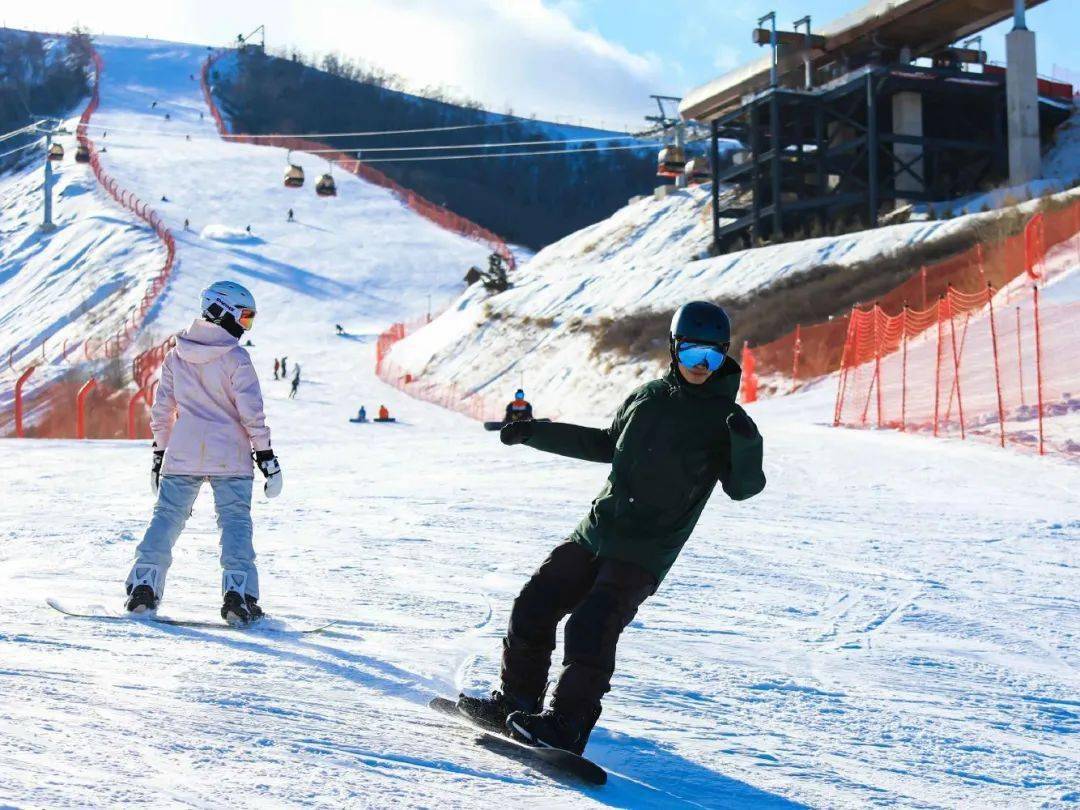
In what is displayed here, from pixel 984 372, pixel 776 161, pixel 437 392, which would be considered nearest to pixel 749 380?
pixel 984 372

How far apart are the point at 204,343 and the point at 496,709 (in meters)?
2.34

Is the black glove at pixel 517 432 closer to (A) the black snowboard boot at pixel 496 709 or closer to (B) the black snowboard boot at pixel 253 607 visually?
(A) the black snowboard boot at pixel 496 709

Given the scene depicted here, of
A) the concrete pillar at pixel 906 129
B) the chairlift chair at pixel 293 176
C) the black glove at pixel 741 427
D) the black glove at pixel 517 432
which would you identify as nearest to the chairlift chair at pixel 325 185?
the chairlift chair at pixel 293 176

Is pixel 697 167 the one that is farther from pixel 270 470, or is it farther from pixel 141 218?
pixel 270 470

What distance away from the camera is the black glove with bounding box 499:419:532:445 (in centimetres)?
396

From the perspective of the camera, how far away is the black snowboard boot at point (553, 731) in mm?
3590

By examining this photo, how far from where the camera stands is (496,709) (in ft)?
12.7

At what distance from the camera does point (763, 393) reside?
25656mm

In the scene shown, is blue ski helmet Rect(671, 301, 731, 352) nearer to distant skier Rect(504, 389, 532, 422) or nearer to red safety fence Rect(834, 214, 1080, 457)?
red safety fence Rect(834, 214, 1080, 457)

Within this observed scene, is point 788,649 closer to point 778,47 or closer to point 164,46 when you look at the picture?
point 778,47

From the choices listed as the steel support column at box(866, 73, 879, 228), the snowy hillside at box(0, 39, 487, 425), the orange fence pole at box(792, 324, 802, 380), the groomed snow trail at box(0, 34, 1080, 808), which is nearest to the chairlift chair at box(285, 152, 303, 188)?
the snowy hillside at box(0, 39, 487, 425)

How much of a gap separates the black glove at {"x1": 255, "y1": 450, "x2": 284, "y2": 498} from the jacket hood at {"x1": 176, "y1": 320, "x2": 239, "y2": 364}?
1.49 ft

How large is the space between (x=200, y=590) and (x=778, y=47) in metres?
41.8

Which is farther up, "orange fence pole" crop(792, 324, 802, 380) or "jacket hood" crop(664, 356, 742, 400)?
"orange fence pole" crop(792, 324, 802, 380)
